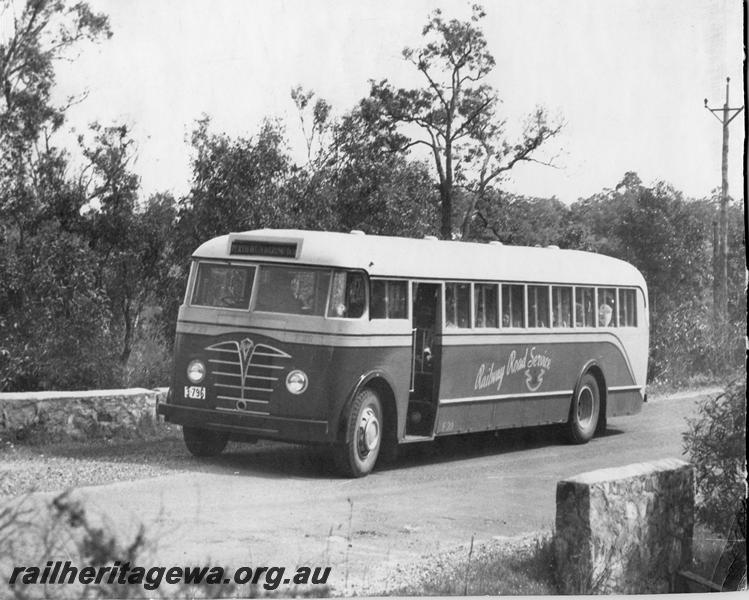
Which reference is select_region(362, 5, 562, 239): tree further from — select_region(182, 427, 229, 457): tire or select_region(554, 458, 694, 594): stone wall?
select_region(182, 427, 229, 457): tire

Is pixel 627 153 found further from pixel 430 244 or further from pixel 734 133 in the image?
pixel 430 244

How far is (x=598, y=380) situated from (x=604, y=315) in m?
0.63

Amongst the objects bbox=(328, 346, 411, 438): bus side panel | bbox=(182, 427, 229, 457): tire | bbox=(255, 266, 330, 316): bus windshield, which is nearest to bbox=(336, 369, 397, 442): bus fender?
bbox=(328, 346, 411, 438): bus side panel

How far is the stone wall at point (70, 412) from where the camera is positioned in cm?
942

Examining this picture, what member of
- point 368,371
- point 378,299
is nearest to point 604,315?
point 378,299

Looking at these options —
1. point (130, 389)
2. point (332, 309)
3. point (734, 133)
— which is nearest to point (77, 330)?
point (130, 389)

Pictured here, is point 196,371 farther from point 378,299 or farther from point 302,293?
point 378,299

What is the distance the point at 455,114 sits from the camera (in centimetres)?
807

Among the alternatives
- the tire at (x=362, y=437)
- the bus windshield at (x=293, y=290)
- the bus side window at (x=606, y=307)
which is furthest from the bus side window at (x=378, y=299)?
the bus side window at (x=606, y=307)

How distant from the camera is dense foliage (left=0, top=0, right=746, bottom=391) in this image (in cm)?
780

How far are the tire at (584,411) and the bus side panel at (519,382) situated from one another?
0.10 m

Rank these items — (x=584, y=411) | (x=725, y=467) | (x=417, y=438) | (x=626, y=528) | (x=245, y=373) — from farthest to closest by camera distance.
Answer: (x=584, y=411) → (x=417, y=438) → (x=245, y=373) → (x=725, y=467) → (x=626, y=528)

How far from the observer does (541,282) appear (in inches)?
432

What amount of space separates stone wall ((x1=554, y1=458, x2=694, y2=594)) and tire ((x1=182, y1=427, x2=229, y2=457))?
3318mm
